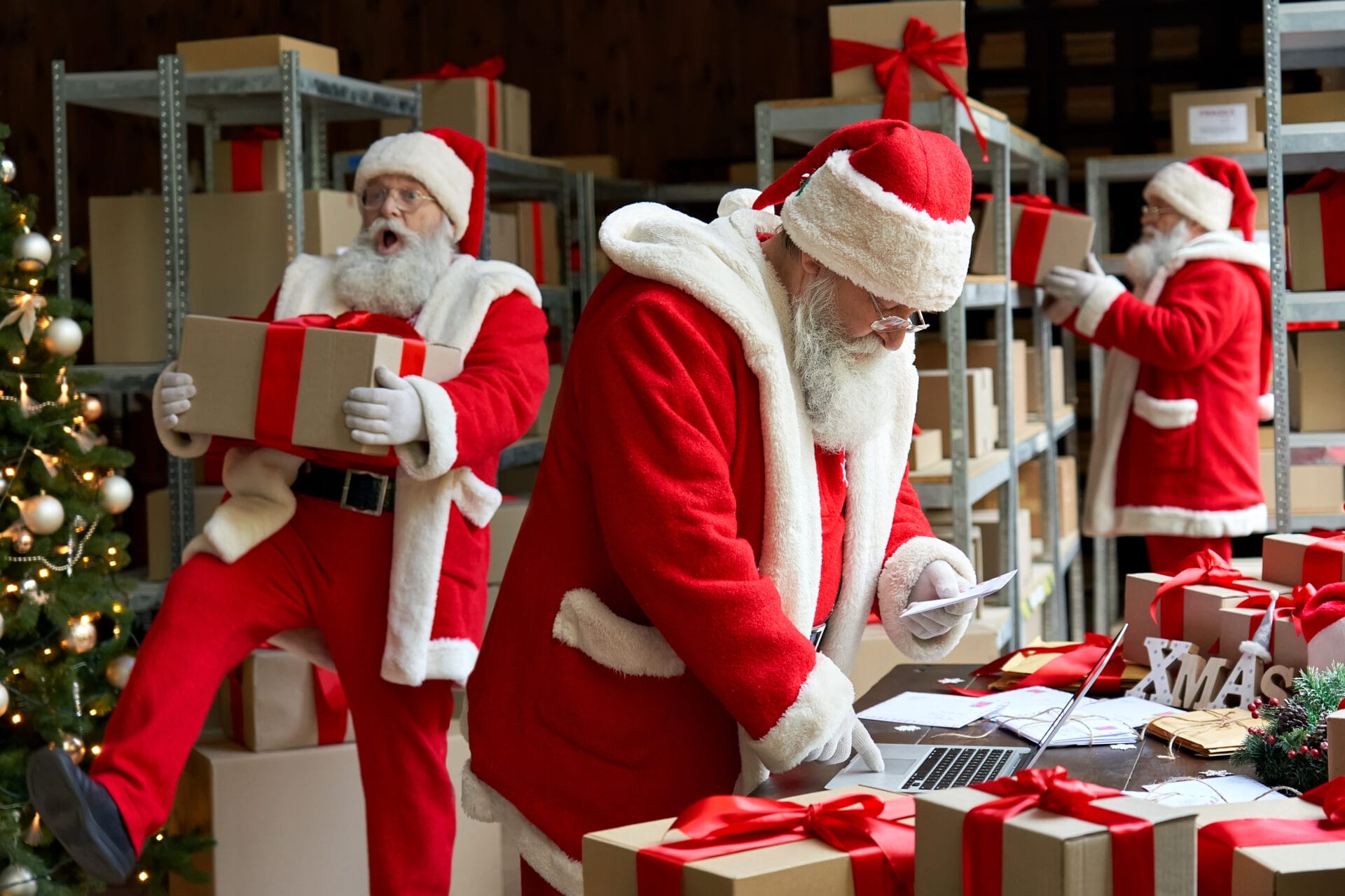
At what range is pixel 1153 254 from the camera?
4918 millimetres

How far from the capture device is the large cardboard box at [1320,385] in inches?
164

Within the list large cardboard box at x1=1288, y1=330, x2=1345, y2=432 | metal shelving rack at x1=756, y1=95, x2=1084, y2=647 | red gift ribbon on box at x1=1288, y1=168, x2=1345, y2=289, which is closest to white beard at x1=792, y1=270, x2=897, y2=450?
metal shelving rack at x1=756, y1=95, x2=1084, y2=647

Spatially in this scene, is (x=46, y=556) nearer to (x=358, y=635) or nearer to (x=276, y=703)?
(x=276, y=703)

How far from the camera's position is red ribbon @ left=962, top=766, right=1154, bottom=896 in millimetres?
1098

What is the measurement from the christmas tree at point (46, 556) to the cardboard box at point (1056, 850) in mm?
2407

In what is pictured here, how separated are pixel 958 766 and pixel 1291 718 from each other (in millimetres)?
359

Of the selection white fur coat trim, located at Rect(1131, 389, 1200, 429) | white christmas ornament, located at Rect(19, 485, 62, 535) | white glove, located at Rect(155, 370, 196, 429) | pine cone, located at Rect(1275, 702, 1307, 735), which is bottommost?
pine cone, located at Rect(1275, 702, 1307, 735)

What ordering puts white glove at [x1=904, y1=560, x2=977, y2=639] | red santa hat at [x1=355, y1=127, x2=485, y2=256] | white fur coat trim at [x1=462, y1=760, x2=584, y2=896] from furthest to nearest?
1. red santa hat at [x1=355, y1=127, x2=485, y2=256]
2. white glove at [x1=904, y1=560, x2=977, y2=639]
3. white fur coat trim at [x1=462, y1=760, x2=584, y2=896]

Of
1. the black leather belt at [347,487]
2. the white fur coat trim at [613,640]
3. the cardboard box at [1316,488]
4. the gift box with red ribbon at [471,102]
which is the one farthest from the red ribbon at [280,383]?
the cardboard box at [1316,488]

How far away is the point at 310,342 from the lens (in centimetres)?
269

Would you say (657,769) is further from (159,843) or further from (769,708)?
(159,843)

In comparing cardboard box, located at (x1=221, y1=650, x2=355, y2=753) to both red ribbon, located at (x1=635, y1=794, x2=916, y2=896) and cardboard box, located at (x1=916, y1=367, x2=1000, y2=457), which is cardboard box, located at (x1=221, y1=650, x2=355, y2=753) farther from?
red ribbon, located at (x1=635, y1=794, x2=916, y2=896)

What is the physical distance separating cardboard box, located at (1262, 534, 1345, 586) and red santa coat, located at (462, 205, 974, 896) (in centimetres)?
72

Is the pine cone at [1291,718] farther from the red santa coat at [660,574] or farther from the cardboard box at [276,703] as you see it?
the cardboard box at [276,703]
